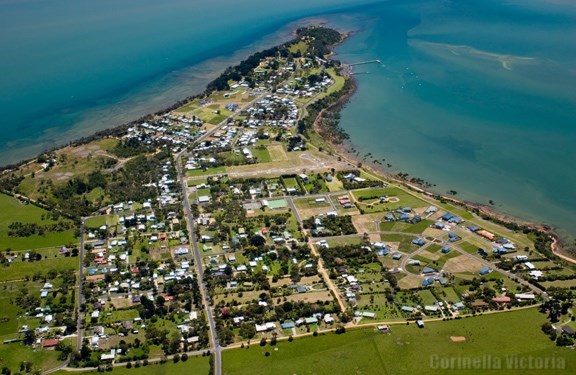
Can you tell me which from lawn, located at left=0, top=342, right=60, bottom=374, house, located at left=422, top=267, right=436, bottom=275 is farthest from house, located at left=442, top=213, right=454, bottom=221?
lawn, located at left=0, top=342, right=60, bottom=374

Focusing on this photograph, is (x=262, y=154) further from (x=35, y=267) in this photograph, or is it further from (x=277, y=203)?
(x=35, y=267)

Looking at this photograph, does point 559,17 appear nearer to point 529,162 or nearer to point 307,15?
point 307,15

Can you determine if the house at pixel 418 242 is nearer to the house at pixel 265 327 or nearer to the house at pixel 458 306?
the house at pixel 458 306

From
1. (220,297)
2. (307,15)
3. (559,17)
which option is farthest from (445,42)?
(220,297)

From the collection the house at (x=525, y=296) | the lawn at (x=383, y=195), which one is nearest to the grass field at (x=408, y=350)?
the house at (x=525, y=296)

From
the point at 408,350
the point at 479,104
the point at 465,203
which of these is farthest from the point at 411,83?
the point at 408,350

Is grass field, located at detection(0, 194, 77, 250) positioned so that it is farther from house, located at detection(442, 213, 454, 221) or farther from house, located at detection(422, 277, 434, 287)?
house, located at detection(442, 213, 454, 221)
